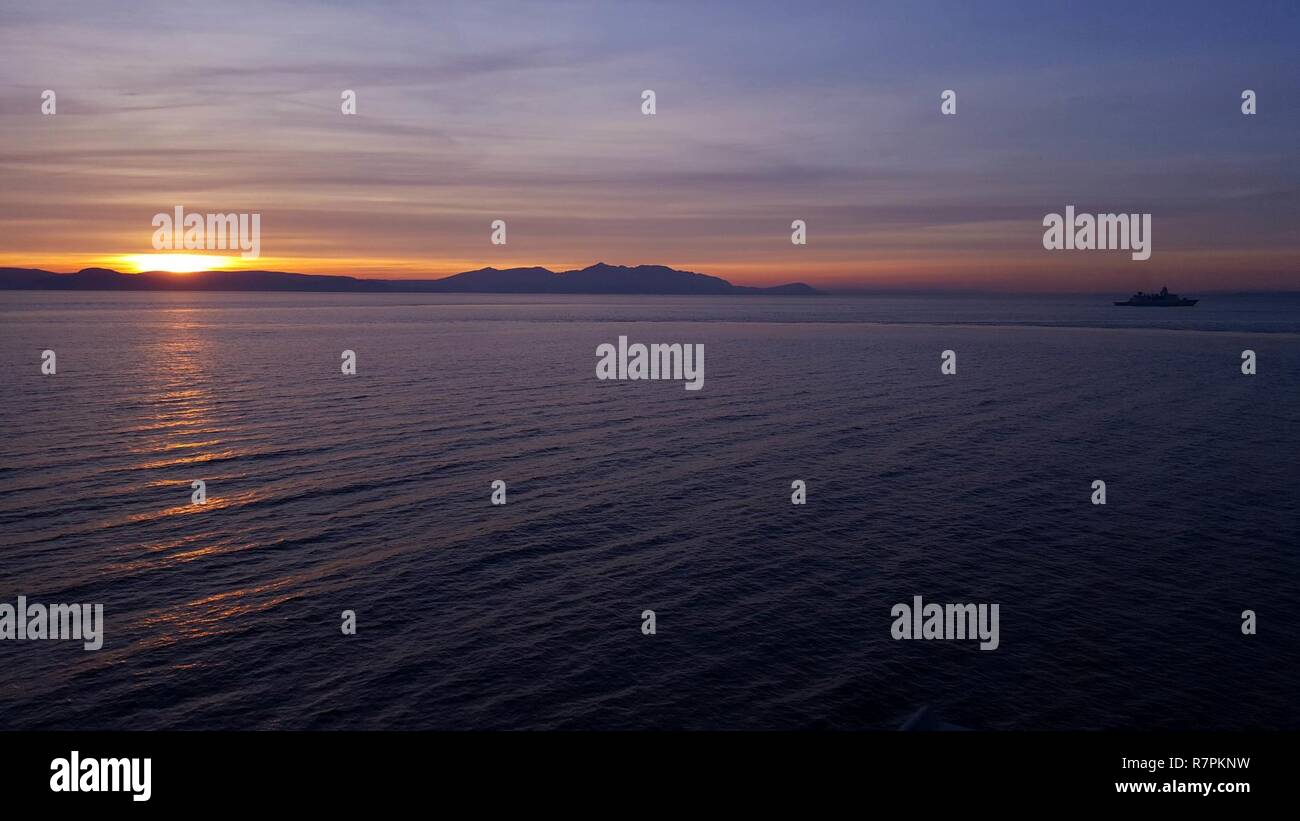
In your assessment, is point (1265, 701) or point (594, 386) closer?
point (1265, 701)

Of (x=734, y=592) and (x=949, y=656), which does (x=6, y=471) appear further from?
(x=949, y=656)

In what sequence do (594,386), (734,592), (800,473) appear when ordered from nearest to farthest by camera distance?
1. (734,592)
2. (800,473)
3. (594,386)

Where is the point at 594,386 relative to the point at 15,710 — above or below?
above
